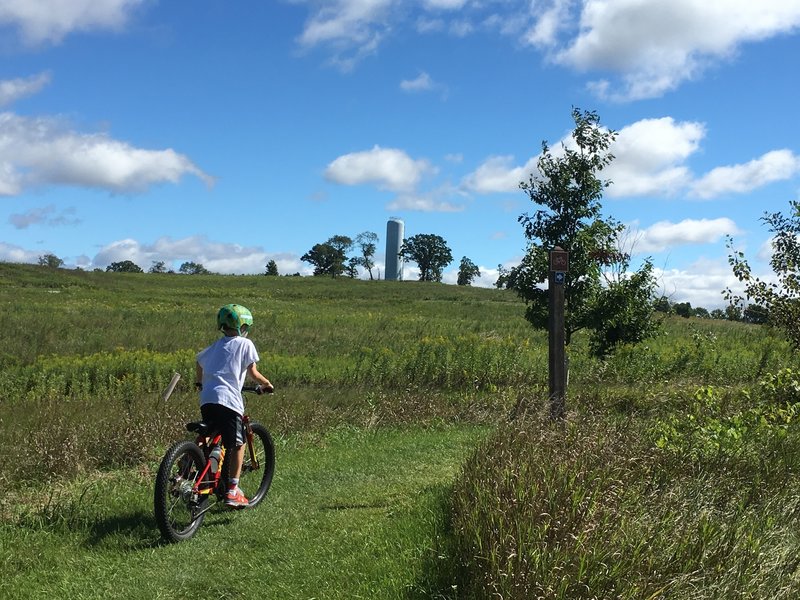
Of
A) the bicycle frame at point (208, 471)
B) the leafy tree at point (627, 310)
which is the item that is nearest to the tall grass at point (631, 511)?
the bicycle frame at point (208, 471)

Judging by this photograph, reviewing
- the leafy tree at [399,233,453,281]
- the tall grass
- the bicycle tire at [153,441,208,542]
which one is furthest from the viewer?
the leafy tree at [399,233,453,281]

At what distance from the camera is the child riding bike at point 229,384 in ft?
20.6

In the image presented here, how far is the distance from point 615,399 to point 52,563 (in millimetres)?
10639

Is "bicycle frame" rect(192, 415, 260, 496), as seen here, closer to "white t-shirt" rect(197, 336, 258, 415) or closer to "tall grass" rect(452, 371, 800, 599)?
"white t-shirt" rect(197, 336, 258, 415)

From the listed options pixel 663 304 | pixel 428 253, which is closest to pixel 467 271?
pixel 428 253

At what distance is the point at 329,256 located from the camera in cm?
14700

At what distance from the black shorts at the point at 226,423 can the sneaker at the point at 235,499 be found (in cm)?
46

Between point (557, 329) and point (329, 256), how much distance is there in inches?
5497

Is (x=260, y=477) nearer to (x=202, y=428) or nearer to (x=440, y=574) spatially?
(x=202, y=428)

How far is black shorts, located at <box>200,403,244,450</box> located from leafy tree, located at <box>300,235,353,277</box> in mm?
137720

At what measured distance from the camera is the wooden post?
875cm

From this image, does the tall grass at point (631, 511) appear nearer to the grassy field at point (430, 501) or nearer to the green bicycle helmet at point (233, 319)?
the grassy field at point (430, 501)

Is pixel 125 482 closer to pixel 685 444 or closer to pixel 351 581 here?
pixel 351 581

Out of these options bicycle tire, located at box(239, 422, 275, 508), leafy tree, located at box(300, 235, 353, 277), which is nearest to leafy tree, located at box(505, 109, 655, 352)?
bicycle tire, located at box(239, 422, 275, 508)
